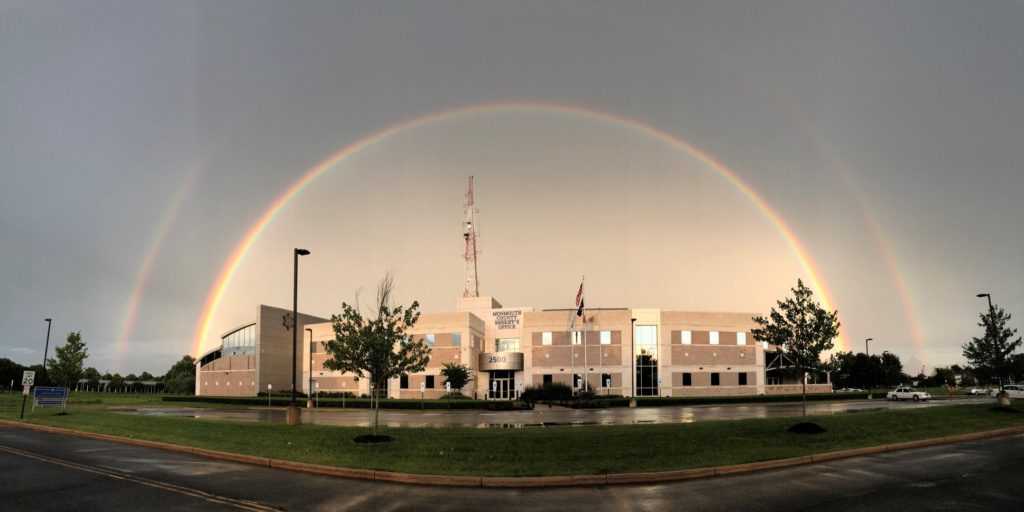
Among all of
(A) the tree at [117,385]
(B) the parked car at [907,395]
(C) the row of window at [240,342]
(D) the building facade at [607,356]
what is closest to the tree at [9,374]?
(A) the tree at [117,385]

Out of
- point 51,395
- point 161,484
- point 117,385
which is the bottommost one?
point 117,385

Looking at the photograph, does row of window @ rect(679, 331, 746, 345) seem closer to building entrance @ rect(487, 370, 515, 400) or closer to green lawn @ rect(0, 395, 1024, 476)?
building entrance @ rect(487, 370, 515, 400)

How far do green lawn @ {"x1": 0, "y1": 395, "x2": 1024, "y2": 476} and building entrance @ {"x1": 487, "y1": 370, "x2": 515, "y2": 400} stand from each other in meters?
54.7

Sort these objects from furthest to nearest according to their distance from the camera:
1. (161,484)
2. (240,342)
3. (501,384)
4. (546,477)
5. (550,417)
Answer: (240,342) < (501,384) < (550,417) < (546,477) < (161,484)

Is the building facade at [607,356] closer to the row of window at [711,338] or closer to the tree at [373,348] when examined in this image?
the row of window at [711,338]

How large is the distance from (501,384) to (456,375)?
11.6 metres

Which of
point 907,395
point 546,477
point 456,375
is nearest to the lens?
point 546,477

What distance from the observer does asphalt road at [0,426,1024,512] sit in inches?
496

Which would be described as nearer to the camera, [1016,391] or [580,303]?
[1016,391]

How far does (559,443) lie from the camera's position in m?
20.4

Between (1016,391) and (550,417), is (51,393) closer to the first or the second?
(550,417)

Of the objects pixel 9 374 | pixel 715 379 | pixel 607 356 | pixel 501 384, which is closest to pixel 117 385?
pixel 9 374

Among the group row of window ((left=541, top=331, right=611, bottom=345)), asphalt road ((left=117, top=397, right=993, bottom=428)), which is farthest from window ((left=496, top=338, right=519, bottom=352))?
asphalt road ((left=117, top=397, right=993, bottom=428))

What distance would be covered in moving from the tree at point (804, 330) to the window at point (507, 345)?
2321 inches
